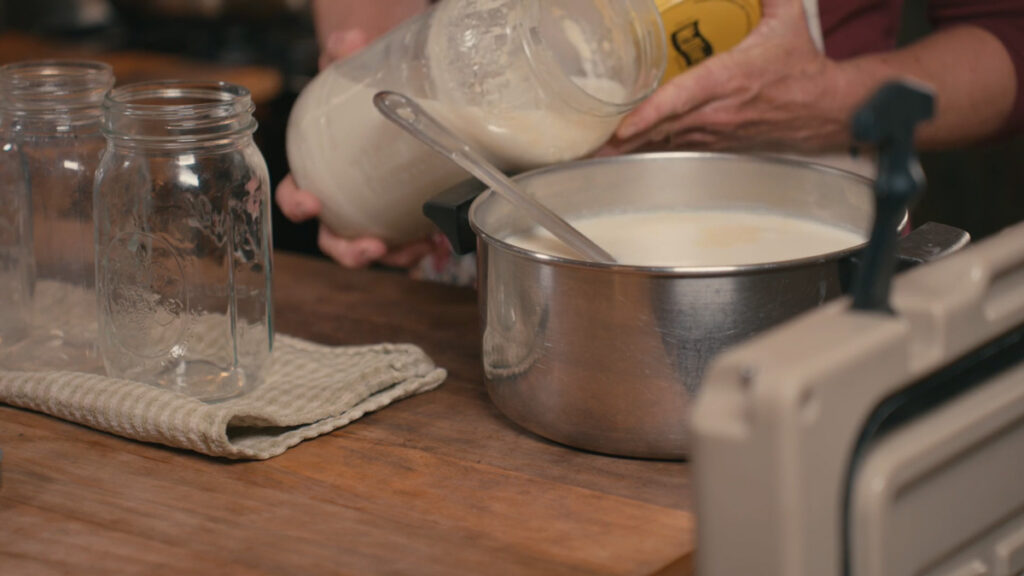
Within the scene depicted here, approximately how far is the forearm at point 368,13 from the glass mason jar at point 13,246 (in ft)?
1.68

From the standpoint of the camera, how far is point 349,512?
0.65m

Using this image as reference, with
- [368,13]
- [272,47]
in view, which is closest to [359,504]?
[368,13]

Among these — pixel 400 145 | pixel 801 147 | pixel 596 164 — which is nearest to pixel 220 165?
pixel 400 145

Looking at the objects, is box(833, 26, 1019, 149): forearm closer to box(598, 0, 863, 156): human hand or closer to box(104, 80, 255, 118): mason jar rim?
box(598, 0, 863, 156): human hand

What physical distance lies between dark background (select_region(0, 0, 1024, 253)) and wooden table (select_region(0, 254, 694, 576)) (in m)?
1.47

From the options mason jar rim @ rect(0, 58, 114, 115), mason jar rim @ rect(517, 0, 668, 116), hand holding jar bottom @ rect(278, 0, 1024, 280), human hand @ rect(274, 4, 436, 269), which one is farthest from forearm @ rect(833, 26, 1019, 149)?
mason jar rim @ rect(0, 58, 114, 115)

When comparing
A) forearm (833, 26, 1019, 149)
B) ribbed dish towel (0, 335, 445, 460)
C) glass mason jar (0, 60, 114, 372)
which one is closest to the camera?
ribbed dish towel (0, 335, 445, 460)

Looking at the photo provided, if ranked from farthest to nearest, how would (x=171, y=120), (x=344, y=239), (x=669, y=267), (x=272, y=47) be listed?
(x=272, y=47), (x=344, y=239), (x=171, y=120), (x=669, y=267)

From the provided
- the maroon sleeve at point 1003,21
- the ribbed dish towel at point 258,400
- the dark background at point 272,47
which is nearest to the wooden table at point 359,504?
the ribbed dish towel at point 258,400

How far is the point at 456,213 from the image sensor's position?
0.78 meters

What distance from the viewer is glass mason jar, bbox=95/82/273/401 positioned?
0.75 metres

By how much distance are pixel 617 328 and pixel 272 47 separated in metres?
1.99

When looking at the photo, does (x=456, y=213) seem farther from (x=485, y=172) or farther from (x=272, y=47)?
(x=272, y=47)

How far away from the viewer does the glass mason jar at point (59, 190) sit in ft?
2.68
